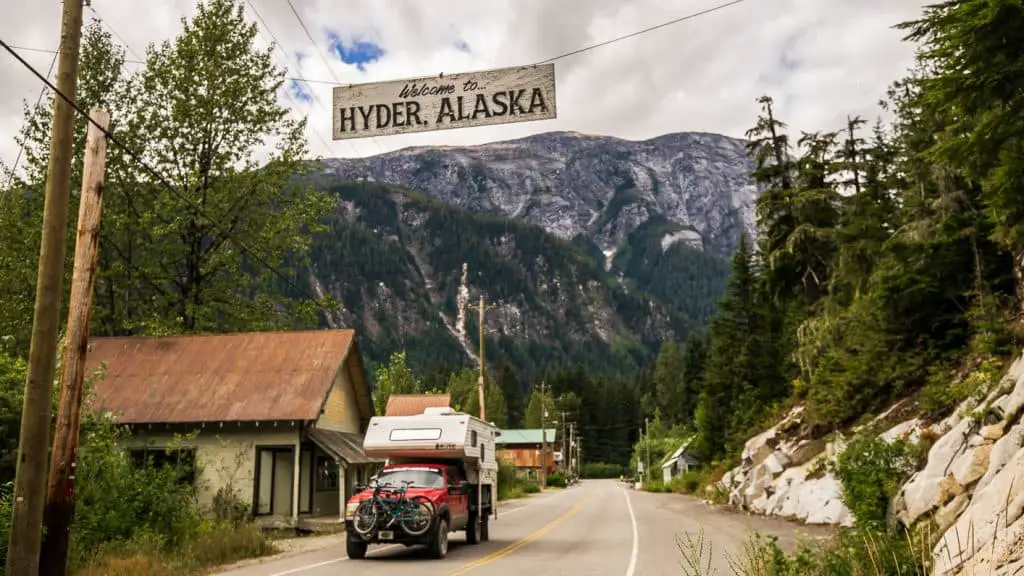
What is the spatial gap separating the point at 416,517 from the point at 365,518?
1050 mm

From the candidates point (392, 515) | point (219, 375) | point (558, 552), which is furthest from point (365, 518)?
point (219, 375)

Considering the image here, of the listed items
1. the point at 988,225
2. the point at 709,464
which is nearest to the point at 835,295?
the point at 988,225

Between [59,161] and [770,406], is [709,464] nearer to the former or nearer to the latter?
[770,406]

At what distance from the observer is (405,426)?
65.7 ft

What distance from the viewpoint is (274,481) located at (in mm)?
26078

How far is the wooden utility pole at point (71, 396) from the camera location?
35.2 ft

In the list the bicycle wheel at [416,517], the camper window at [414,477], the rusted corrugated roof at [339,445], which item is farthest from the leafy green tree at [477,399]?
the bicycle wheel at [416,517]

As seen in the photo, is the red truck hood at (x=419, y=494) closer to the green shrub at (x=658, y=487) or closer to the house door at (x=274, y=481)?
the house door at (x=274, y=481)

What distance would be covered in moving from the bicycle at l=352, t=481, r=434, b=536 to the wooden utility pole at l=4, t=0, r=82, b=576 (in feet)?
24.3

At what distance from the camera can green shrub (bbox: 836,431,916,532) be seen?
14.9 meters

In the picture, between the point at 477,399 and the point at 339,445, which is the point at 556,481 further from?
the point at 339,445

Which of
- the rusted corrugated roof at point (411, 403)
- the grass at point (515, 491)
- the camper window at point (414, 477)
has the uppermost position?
the rusted corrugated roof at point (411, 403)

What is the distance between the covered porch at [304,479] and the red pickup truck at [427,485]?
501cm

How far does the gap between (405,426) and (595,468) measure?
140 meters
